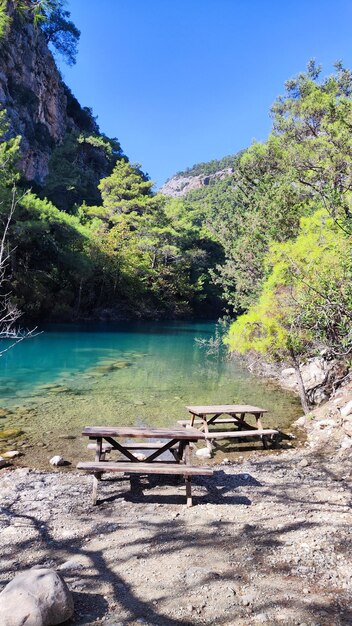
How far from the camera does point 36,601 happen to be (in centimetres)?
274

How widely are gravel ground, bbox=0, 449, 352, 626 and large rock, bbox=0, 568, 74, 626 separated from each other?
258mm

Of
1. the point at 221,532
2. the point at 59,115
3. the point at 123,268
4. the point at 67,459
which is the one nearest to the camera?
the point at 221,532

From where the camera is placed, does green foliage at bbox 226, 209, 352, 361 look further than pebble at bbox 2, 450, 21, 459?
Yes

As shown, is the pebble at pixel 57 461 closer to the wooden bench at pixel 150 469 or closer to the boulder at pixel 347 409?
the wooden bench at pixel 150 469

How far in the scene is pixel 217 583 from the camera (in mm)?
3326

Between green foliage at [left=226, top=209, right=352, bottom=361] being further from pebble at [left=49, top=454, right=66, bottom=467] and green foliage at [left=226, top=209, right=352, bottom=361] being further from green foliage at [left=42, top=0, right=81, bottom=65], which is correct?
green foliage at [left=42, top=0, right=81, bottom=65]

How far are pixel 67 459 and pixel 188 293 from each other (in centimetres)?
4374

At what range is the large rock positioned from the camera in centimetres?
264

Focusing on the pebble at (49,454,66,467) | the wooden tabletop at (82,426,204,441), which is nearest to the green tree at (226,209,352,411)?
the wooden tabletop at (82,426,204,441)

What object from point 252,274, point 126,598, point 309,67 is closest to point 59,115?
point 309,67

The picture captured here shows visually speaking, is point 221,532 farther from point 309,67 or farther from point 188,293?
point 188,293

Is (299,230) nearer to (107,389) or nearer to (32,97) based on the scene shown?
(107,389)

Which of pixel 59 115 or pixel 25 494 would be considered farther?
pixel 59 115


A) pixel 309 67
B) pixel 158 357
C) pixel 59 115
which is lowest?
pixel 158 357
